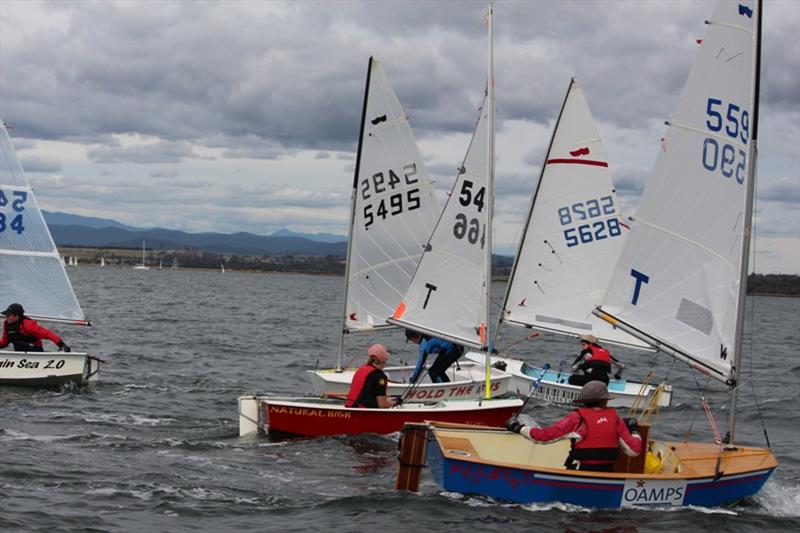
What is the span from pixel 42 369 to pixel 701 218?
13733 mm

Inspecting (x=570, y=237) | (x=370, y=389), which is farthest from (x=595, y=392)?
(x=570, y=237)

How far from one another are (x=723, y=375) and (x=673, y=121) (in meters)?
3.29

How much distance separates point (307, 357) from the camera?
33.7m

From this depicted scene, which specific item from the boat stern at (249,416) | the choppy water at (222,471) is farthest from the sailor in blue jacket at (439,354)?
the boat stern at (249,416)

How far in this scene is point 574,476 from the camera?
464 inches

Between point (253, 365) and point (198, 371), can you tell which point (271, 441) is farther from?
point (253, 365)

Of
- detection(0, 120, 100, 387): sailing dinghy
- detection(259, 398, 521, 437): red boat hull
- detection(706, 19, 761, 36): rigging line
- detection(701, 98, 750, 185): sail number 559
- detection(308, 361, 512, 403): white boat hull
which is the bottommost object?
detection(259, 398, 521, 437): red boat hull

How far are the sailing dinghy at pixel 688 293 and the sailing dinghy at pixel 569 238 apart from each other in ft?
35.0

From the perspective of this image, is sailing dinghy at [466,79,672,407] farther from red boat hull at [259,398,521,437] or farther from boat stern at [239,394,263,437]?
boat stern at [239,394,263,437]

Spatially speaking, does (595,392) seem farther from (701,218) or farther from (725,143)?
(725,143)

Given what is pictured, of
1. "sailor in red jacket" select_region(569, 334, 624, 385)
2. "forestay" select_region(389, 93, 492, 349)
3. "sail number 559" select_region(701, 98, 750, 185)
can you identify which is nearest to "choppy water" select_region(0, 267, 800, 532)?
"sailor in red jacket" select_region(569, 334, 624, 385)

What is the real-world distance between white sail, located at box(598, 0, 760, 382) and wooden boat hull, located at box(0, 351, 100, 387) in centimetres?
1211

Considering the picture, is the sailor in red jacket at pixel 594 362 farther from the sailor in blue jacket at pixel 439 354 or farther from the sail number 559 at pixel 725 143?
the sail number 559 at pixel 725 143

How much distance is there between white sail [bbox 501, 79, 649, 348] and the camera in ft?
80.2
